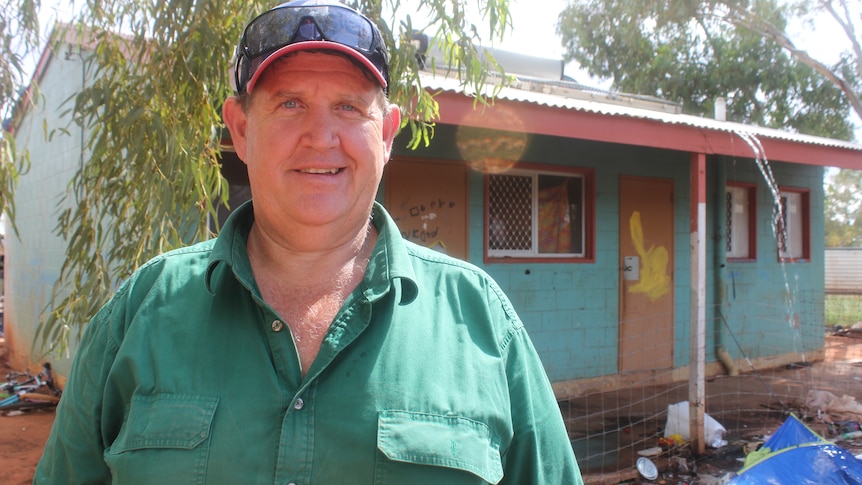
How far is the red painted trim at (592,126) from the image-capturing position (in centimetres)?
529

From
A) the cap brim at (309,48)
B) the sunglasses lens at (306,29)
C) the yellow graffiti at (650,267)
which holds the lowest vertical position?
the yellow graffiti at (650,267)

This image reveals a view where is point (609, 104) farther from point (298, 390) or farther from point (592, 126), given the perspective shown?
point (298, 390)

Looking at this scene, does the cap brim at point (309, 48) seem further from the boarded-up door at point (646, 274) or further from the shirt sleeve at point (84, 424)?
the boarded-up door at point (646, 274)

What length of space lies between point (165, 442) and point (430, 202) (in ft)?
18.5

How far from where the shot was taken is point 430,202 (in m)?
6.95

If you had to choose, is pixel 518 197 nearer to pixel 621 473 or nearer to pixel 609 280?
pixel 609 280

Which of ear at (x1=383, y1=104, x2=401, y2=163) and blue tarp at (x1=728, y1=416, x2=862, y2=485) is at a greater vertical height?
ear at (x1=383, y1=104, x2=401, y2=163)

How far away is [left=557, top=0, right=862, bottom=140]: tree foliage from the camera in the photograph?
18.8 metres

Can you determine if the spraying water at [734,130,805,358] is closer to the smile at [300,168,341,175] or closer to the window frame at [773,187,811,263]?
the window frame at [773,187,811,263]

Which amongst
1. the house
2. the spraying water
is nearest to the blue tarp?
the house

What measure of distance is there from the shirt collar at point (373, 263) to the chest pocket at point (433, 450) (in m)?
0.29

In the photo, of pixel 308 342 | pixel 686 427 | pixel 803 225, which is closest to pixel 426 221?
pixel 686 427

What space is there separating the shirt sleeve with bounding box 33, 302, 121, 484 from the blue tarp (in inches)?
152

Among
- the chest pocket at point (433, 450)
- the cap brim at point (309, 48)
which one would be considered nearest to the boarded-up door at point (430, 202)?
the cap brim at point (309, 48)
